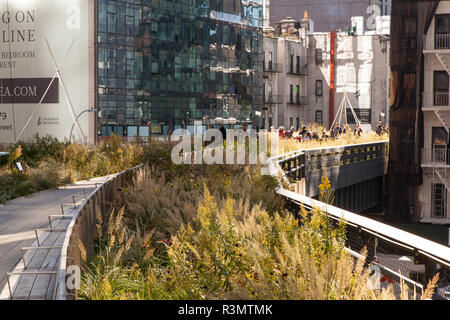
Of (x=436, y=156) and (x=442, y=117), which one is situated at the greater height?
(x=442, y=117)

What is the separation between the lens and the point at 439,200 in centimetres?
4219

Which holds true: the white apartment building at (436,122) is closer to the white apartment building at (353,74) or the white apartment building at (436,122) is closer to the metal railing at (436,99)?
the metal railing at (436,99)

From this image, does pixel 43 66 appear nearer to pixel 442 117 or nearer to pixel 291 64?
pixel 442 117

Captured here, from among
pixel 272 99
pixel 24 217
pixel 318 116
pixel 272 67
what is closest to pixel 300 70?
pixel 272 67

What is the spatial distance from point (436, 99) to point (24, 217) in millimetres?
32698

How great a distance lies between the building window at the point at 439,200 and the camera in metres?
41.8

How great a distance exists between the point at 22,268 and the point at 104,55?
47.4m

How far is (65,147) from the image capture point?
921 inches

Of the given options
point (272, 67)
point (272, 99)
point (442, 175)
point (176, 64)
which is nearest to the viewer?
point (442, 175)

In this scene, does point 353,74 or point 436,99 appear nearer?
point 436,99

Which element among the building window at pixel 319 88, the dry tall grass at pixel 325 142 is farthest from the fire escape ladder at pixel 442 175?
the building window at pixel 319 88

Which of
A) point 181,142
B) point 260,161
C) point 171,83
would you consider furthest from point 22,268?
point 171,83

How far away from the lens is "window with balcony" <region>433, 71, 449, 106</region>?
137 feet
